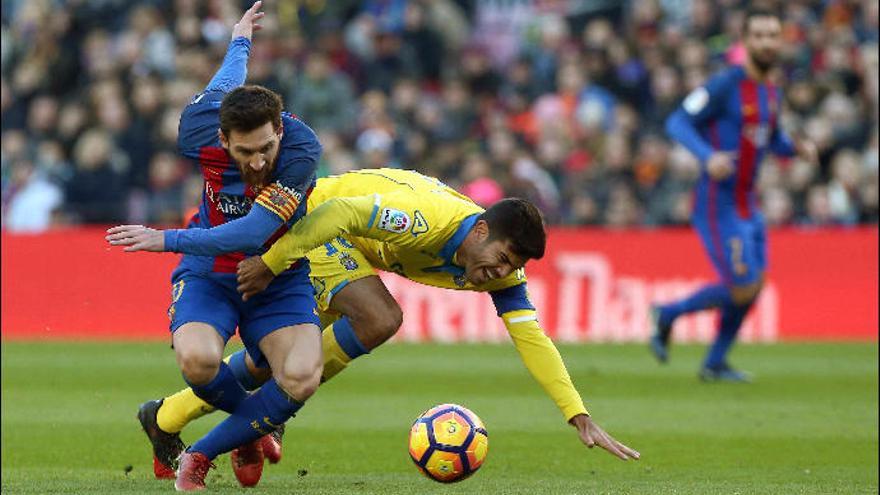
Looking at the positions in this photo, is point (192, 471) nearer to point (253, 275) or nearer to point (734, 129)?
point (253, 275)

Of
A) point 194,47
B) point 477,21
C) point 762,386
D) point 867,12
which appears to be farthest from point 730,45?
point 762,386

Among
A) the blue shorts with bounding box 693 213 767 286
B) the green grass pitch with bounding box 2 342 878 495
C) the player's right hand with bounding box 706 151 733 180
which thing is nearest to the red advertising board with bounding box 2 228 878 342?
the green grass pitch with bounding box 2 342 878 495

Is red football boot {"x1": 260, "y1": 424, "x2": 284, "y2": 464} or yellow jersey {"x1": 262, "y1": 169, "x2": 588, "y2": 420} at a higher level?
yellow jersey {"x1": 262, "y1": 169, "x2": 588, "y2": 420}

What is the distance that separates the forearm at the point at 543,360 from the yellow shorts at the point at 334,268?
4.03 ft

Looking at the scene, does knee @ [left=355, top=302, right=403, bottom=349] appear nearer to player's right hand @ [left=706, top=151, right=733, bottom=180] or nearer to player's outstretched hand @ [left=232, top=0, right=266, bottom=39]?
player's outstretched hand @ [left=232, top=0, right=266, bottom=39]

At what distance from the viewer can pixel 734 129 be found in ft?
43.0

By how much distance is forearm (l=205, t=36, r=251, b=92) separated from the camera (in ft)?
25.6

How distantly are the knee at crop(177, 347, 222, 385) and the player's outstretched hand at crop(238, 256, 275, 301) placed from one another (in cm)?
33

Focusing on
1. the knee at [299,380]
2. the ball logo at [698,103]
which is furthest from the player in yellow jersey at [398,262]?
the ball logo at [698,103]

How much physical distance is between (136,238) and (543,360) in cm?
198

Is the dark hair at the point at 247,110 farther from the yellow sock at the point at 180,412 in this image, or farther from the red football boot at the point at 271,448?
the red football boot at the point at 271,448

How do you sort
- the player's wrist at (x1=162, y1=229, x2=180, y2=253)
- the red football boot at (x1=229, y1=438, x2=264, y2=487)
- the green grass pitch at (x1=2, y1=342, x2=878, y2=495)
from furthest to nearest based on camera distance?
the green grass pitch at (x1=2, y1=342, x2=878, y2=495) < the red football boot at (x1=229, y1=438, x2=264, y2=487) < the player's wrist at (x1=162, y1=229, x2=180, y2=253)

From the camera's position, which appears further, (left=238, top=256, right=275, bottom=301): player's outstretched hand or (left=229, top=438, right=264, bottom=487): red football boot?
(left=229, top=438, right=264, bottom=487): red football boot

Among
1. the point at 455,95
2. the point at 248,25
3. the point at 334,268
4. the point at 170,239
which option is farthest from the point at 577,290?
the point at 170,239
